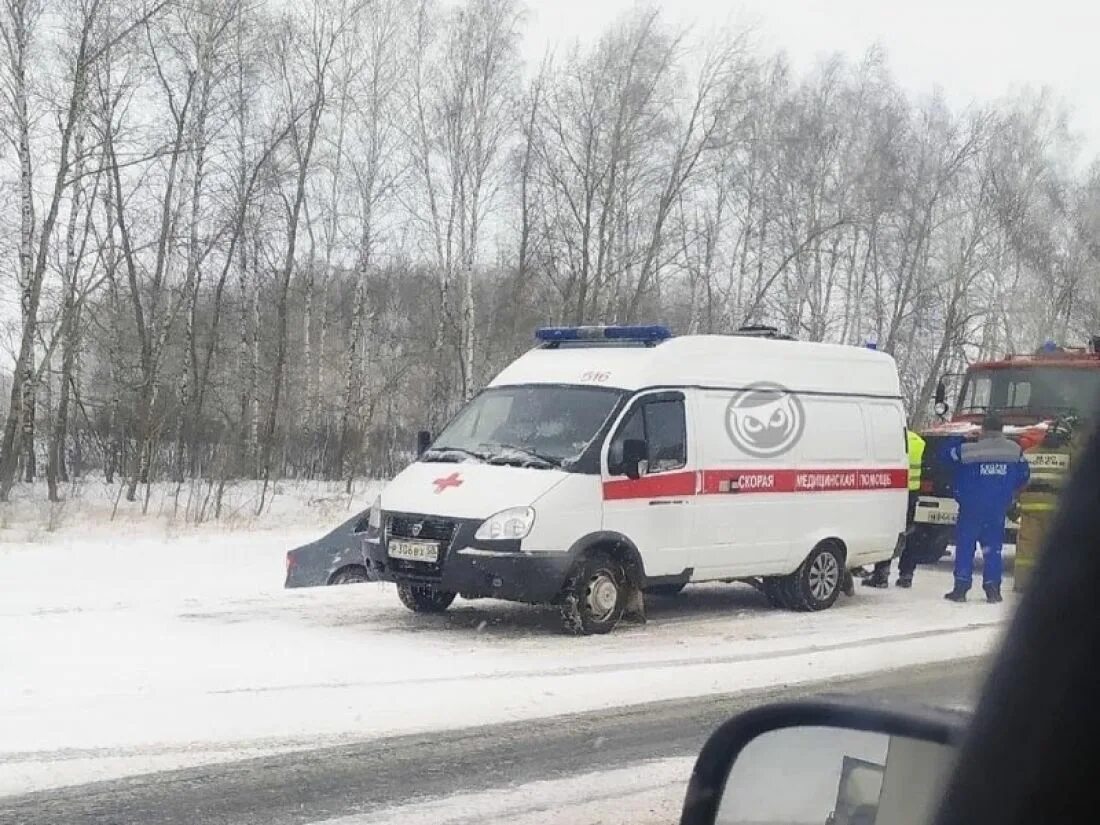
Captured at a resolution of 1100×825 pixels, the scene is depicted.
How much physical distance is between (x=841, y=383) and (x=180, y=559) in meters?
9.82

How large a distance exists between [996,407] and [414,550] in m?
9.09

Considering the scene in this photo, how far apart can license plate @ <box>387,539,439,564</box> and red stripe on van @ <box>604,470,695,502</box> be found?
1484 millimetres

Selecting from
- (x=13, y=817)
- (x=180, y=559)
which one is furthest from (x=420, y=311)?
(x=13, y=817)

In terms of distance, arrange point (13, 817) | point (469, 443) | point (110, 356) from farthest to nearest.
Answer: point (110, 356)
point (469, 443)
point (13, 817)

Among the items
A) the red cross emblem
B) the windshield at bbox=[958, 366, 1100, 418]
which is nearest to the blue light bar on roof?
the red cross emblem

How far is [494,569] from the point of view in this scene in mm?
9578

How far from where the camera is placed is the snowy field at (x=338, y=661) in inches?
267

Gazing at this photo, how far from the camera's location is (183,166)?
28.2 metres

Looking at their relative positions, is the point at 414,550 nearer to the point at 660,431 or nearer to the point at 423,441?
the point at 423,441

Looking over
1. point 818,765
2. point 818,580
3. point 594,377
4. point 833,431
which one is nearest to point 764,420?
point 833,431

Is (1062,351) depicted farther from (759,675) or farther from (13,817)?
(13,817)

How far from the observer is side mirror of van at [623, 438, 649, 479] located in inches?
398

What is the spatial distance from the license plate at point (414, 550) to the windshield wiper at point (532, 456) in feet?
3.02

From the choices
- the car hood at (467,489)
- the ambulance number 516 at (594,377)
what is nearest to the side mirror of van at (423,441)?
the car hood at (467,489)
